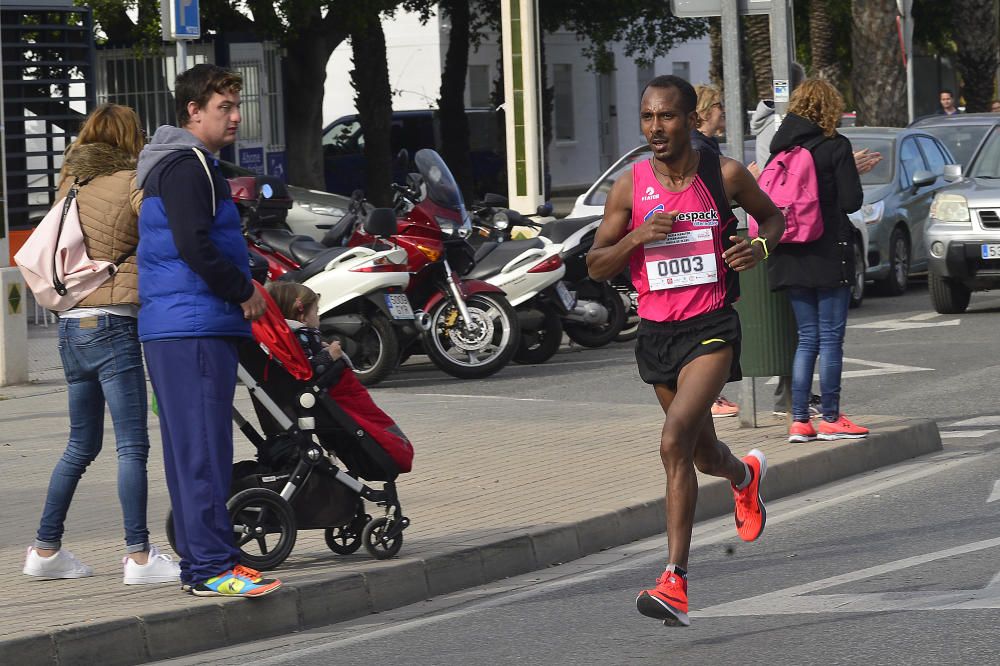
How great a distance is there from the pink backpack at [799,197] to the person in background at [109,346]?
4200 millimetres

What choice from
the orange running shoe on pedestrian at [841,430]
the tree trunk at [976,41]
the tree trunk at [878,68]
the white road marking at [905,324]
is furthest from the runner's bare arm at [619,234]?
the tree trunk at [976,41]

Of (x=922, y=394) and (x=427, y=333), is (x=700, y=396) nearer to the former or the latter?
(x=922, y=394)

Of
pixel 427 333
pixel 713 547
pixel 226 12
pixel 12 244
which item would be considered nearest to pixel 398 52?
pixel 226 12

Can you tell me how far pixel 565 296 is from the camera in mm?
15484

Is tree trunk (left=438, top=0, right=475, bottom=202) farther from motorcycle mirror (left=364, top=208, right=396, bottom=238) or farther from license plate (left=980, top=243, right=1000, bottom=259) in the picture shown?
motorcycle mirror (left=364, top=208, right=396, bottom=238)

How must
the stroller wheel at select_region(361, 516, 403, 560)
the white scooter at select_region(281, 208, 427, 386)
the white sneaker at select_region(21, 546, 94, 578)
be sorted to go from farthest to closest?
the white scooter at select_region(281, 208, 427, 386) < the stroller wheel at select_region(361, 516, 403, 560) < the white sneaker at select_region(21, 546, 94, 578)

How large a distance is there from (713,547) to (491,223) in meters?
9.33

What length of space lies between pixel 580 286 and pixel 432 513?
25.1 ft

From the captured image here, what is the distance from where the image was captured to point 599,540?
8.49 m

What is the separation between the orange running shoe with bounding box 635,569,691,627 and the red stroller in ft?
5.13

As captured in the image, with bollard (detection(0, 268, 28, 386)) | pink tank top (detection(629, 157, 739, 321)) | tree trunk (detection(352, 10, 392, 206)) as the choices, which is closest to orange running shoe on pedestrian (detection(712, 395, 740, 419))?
pink tank top (detection(629, 157, 739, 321))

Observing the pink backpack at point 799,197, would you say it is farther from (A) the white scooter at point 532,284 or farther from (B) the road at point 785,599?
(A) the white scooter at point 532,284

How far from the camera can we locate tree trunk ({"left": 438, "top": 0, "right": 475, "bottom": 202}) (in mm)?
34781

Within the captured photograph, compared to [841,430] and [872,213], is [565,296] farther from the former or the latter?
[872,213]
